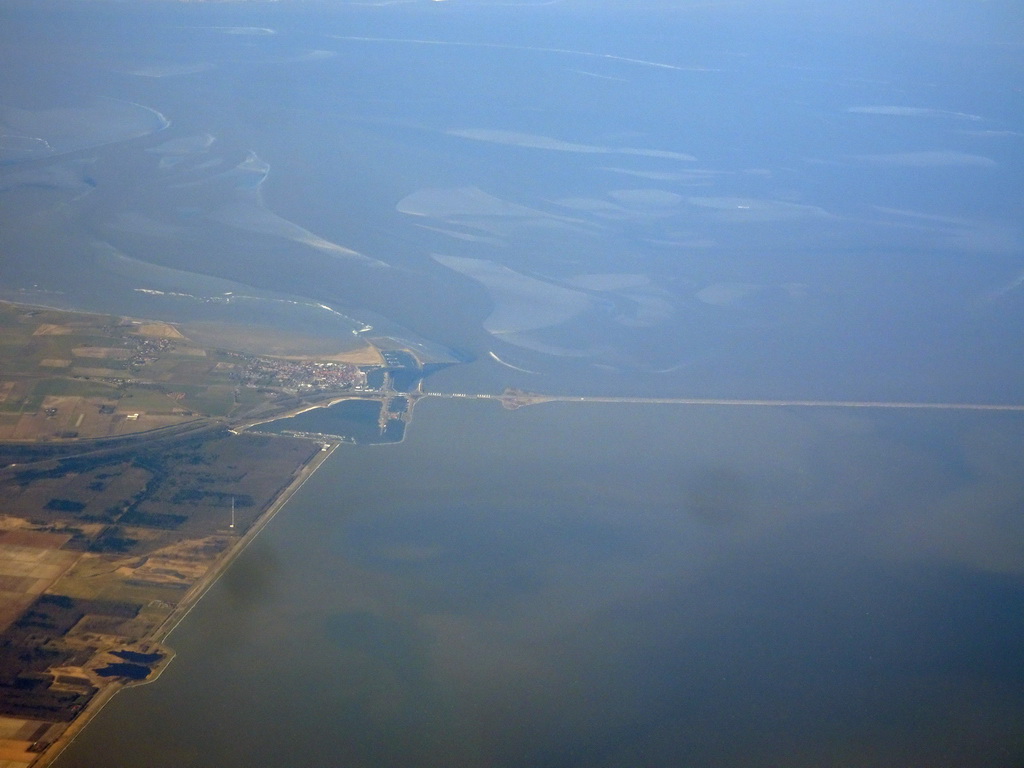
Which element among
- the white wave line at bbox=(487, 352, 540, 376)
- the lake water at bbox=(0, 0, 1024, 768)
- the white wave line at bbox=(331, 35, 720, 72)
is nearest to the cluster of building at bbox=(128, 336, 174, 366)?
the lake water at bbox=(0, 0, 1024, 768)

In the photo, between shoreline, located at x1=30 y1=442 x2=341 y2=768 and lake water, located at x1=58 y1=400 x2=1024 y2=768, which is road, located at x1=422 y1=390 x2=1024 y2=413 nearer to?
lake water, located at x1=58 y1=400 x2=1024 y2=768

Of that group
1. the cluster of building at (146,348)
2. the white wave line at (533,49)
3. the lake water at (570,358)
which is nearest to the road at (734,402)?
the lake water at (570,358)

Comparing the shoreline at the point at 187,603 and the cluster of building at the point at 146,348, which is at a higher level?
the cluster of building at the point at 146,348

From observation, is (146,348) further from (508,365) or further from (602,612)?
(602,612)

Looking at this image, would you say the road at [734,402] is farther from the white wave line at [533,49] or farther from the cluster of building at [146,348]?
the white wave line at [533,49]

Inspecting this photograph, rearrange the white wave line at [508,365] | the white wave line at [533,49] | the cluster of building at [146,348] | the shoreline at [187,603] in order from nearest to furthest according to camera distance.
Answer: the shoreline at [187,603]
the cluster of building at [146,348]
the white wave line at [508,365]
the white wave line at [533,49]

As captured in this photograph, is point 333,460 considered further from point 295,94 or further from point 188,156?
point 295,94

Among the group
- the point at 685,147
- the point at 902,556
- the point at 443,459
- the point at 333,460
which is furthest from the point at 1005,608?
the point at 685,147
